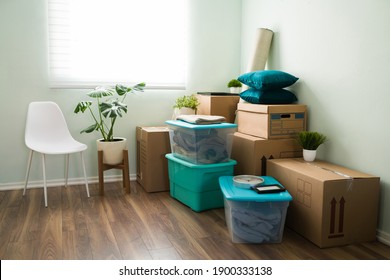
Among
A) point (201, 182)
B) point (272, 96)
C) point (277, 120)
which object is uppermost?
point (272, 96)

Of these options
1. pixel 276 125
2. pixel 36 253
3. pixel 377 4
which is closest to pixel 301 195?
pixel 276 125

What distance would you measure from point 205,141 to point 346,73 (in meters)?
1.09

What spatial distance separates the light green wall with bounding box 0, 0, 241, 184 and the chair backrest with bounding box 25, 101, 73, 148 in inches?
5.4

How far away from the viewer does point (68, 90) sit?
3496 mm

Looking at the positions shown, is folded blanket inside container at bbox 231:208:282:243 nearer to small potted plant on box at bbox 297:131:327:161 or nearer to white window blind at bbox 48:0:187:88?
small potted plant on box at bbox 297:131:327:161

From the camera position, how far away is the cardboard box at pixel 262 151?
2814 mm

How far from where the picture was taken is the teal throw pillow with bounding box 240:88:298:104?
116 inches

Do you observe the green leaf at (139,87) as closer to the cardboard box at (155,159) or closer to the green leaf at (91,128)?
the cardboard box at (155,159)

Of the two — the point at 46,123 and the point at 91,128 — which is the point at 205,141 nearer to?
the point at 91,128

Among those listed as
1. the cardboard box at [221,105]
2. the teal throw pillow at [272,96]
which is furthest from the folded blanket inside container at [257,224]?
the cardboard box at [221,105]

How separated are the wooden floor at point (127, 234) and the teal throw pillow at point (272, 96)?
0.93 m

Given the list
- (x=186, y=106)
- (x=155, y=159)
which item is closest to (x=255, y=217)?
(x=155, y=159)
